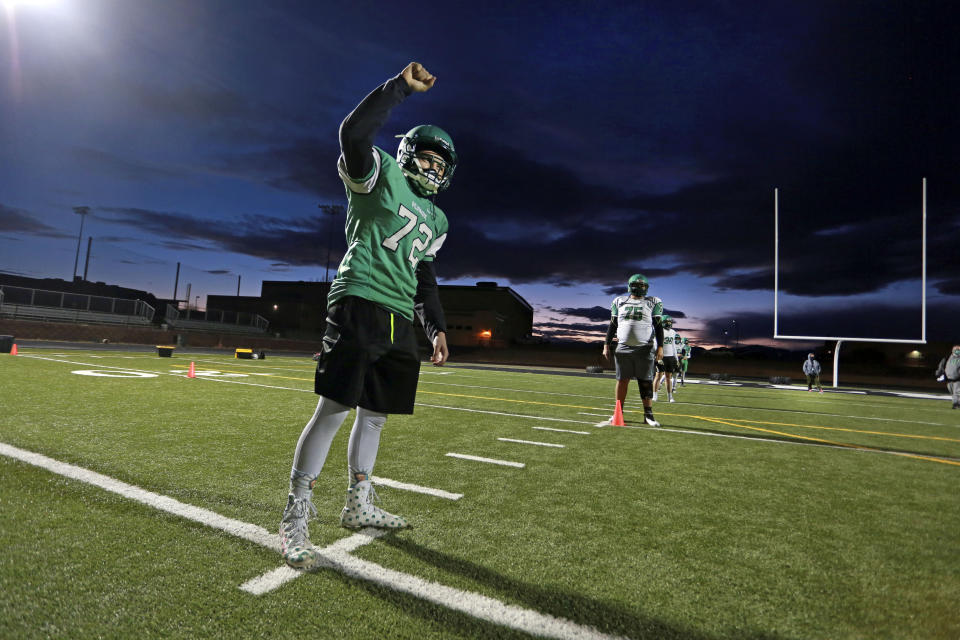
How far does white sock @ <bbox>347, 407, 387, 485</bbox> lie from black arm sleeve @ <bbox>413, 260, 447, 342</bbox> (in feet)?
2.00

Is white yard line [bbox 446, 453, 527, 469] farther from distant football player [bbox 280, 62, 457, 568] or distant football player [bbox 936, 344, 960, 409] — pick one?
distant football player [bbox 936, 344, 960, 409]

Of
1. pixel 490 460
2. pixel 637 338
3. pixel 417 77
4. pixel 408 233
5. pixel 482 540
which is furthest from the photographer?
pixel 637 338

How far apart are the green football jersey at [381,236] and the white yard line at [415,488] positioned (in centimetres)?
124

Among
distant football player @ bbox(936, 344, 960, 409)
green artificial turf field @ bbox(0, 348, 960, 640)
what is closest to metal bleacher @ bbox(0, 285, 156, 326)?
green artificial turf field @ bbox(0, 348, 960, 640)

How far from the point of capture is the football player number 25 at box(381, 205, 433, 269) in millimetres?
2367

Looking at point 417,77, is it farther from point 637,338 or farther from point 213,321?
point 213,321

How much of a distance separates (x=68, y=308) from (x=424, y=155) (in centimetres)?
3536

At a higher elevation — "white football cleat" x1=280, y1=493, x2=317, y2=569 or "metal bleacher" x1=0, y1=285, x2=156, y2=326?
"metal bleacher" x1=0, y1=285, x2=156, y2=326

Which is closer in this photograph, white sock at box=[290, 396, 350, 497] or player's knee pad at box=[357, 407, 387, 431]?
white sock at box=[290, 396, 350, 497]

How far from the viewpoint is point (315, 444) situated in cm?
219

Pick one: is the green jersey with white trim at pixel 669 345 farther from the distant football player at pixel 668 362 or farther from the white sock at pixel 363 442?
the white sock at pixel 363 442

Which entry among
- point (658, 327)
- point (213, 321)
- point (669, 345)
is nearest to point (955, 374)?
point (669, 345)

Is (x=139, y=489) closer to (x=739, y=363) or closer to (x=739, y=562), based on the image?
(x=739, y=562)

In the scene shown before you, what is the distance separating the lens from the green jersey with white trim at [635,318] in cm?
655
